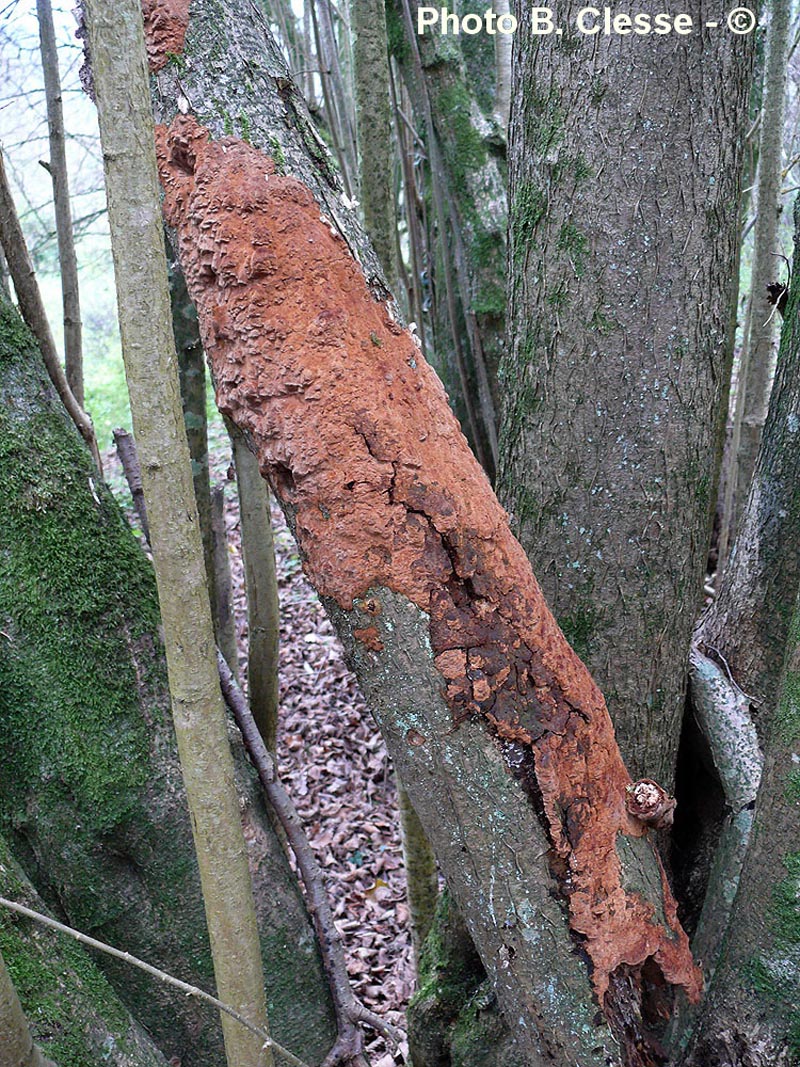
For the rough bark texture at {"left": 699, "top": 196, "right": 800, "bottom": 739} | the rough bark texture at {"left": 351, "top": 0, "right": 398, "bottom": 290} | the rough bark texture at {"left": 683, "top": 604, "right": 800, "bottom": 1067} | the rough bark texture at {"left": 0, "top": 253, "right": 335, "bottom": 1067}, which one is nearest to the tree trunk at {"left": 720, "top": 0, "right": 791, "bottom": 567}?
the rough bark texture at {"left": 699, "top": 196, "right": 800, "bottom": 739}

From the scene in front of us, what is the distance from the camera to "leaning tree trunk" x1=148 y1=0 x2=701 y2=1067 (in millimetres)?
1318

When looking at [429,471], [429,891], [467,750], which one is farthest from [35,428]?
[429,891]

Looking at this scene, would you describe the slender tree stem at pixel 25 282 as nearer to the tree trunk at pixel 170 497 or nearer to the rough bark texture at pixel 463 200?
the tree trunk at pixel 170 497

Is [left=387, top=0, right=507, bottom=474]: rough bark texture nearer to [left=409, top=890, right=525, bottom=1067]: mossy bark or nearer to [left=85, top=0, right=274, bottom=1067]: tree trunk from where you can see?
[left=409, top=890, right=525, bottom=1067]: mossy bark

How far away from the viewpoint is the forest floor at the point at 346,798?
3516 mm

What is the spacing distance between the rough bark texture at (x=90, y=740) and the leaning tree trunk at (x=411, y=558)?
2.41 ft

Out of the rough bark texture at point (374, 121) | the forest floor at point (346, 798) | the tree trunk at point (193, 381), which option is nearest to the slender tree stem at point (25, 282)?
the tree trunk at point (193, 381)

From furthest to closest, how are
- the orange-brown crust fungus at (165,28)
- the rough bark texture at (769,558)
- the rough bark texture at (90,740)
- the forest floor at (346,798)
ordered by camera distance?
the forest floor at (346,798) < the rough bark texture at (769,558) < the rough bark texture at (90,740) < the orange-brown crust fungus at (165,28)

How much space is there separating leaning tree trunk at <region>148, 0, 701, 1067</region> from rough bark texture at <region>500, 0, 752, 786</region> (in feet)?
1.39

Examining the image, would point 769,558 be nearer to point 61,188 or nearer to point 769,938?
point 769,938

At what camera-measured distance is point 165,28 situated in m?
1.43

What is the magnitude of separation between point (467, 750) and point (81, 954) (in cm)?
105

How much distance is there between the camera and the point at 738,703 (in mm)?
2068

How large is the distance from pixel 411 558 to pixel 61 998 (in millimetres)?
1119
